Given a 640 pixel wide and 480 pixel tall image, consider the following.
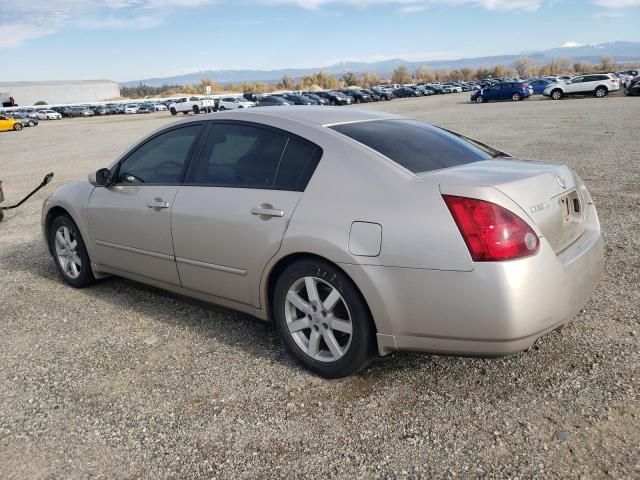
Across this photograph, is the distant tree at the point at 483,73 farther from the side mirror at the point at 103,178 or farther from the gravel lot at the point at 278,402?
the side mirror at the point at 103,178

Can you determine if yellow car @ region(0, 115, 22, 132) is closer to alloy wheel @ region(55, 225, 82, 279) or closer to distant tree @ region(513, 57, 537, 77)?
alloy wheel @ region(55, 225, 82, 279)

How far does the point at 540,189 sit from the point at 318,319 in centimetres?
146

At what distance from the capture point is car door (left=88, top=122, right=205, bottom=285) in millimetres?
4293

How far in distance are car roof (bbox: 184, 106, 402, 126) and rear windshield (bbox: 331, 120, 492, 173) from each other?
0.11m

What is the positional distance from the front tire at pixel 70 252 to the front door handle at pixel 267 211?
2367 millimetres

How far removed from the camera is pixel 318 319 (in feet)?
11.2

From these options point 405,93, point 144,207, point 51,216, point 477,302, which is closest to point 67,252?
point 51,216

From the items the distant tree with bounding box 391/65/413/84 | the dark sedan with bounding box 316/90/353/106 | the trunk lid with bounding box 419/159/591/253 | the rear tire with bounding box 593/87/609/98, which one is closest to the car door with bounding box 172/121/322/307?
the trunk lid with bounding box 419/159/591/253

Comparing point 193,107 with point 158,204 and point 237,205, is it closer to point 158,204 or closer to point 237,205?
point 158,204

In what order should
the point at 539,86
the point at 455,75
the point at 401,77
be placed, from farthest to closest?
the point at 401,77
the point at 455,75
the point at 539,86

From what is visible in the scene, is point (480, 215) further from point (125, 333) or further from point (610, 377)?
point (125, 333)

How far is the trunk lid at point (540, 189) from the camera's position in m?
2.98

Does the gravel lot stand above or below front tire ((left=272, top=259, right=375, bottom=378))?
below

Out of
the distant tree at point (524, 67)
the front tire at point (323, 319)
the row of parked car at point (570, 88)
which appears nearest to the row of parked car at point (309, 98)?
the row of parked car at point (570, 88)
